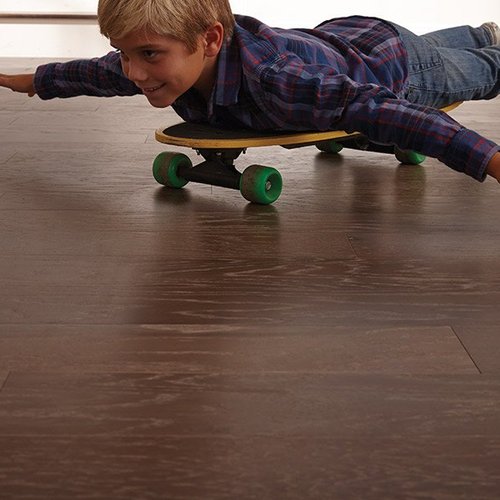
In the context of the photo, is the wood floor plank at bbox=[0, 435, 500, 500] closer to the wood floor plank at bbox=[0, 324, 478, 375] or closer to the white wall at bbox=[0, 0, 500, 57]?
the wood floor plank at bbox=[0, 324, 478, 375]

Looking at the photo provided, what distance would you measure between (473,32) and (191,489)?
4.49ft

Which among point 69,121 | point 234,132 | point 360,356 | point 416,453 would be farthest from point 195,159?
point 416,453

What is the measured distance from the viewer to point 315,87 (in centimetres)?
129

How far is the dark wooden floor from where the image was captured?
0.67 m

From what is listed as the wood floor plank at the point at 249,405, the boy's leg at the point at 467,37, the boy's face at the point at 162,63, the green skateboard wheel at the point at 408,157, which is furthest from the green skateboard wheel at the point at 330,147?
the wood floor plank at the point at 249,405

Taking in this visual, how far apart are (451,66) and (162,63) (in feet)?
1.95

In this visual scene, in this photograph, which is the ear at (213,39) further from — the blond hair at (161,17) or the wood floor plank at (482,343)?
the wood floor plank at (482,343)

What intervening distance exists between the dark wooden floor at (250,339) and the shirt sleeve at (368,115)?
4.1 inches

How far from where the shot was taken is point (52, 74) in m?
1.62

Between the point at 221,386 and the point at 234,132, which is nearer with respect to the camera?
the point at 221,386

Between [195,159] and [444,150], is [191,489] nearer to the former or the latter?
[444,150]

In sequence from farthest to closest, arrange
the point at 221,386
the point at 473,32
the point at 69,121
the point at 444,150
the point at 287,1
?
1. the point at 287,1
2. the point at 69,121
3. the point at 473,32
4. the point at 444,150
5. the point at 221,386

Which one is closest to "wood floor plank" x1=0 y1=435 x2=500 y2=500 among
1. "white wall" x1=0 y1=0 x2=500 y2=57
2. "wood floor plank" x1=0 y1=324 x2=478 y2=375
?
"wood floor plank" x1=0 y1=324 x2=478 y2=375

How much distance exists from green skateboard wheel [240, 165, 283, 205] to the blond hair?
188 mm
